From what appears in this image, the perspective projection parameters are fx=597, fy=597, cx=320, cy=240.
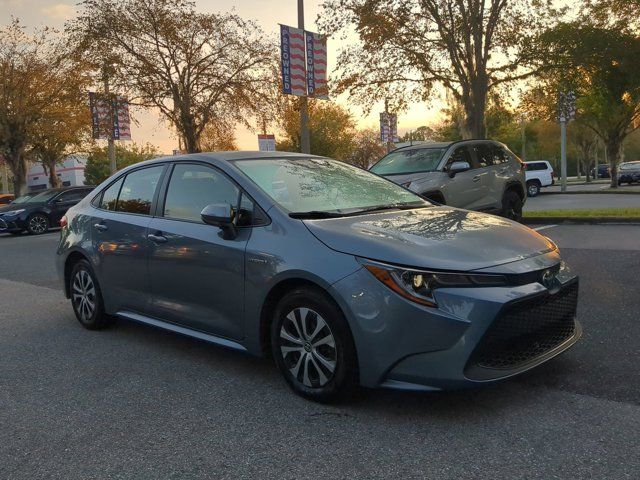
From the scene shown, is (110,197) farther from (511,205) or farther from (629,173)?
(629,173)

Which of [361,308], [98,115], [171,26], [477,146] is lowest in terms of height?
[361,308]

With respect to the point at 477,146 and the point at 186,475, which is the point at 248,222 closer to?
the point at 186,475

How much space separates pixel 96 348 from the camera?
5.07 m

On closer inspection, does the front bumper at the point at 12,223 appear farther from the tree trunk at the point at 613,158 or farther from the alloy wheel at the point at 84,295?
the tree trunk at the point at 613,158

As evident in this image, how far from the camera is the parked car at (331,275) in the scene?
317 centimetres

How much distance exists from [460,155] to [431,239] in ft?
24.2

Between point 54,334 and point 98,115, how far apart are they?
67.3 ft

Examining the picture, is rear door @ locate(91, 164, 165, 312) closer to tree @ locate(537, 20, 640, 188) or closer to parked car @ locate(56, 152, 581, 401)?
parked car @ locate(56, 152, 581, 401)

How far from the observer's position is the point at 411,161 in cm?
1059

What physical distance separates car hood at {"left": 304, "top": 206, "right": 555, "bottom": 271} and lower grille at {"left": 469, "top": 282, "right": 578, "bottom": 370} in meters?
0.29

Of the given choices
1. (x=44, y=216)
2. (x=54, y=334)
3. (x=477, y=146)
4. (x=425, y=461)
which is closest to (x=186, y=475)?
(x=425, y=461)

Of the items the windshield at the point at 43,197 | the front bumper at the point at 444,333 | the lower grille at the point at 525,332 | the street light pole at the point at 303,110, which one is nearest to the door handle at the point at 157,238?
the front bumper at the point at 444,333

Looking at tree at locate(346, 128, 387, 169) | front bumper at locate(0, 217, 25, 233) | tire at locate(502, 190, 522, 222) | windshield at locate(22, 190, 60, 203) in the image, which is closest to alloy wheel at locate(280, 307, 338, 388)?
tire at locate(502, 190, 522, 222)

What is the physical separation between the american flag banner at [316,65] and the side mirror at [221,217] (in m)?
12.5
